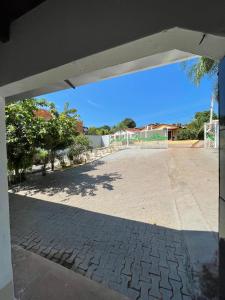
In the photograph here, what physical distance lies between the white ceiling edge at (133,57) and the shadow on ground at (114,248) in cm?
252

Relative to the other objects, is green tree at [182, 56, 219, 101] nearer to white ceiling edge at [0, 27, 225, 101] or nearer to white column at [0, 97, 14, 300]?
white ceiling edge at [0, 27, 225, 101]

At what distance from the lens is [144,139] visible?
21.9 metres

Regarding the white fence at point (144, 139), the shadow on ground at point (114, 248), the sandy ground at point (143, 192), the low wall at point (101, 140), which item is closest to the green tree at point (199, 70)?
the sandy ground at point (143, 192)

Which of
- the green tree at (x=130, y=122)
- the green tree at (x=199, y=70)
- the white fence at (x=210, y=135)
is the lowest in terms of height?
the white fence at (x=210, y=135)

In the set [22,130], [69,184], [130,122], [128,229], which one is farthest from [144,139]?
[130,122]

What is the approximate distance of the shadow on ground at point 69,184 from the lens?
7.34 metres

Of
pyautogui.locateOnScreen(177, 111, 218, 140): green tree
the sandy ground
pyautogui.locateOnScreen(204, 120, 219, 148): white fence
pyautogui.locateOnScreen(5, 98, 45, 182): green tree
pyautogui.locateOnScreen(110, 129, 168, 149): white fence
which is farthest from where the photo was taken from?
pyautogui.locateOnScreen(177, 111, 218, 140): green tree

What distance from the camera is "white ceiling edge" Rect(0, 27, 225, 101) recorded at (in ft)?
3.44

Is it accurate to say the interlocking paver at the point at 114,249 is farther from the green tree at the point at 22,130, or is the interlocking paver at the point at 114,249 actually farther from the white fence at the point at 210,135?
the white fence at the point at 210,135

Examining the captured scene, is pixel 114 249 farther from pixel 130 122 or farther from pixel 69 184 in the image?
pixel 130 122

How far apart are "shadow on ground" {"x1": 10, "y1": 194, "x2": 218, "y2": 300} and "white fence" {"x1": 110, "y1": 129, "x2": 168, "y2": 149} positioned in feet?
53.6

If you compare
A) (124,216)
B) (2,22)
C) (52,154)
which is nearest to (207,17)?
(2,22)

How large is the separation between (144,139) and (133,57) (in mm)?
20937

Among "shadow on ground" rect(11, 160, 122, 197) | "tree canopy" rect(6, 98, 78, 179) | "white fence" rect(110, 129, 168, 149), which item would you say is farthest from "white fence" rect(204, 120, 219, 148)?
"tree canopy" rect(6, 98, 78, 179)
